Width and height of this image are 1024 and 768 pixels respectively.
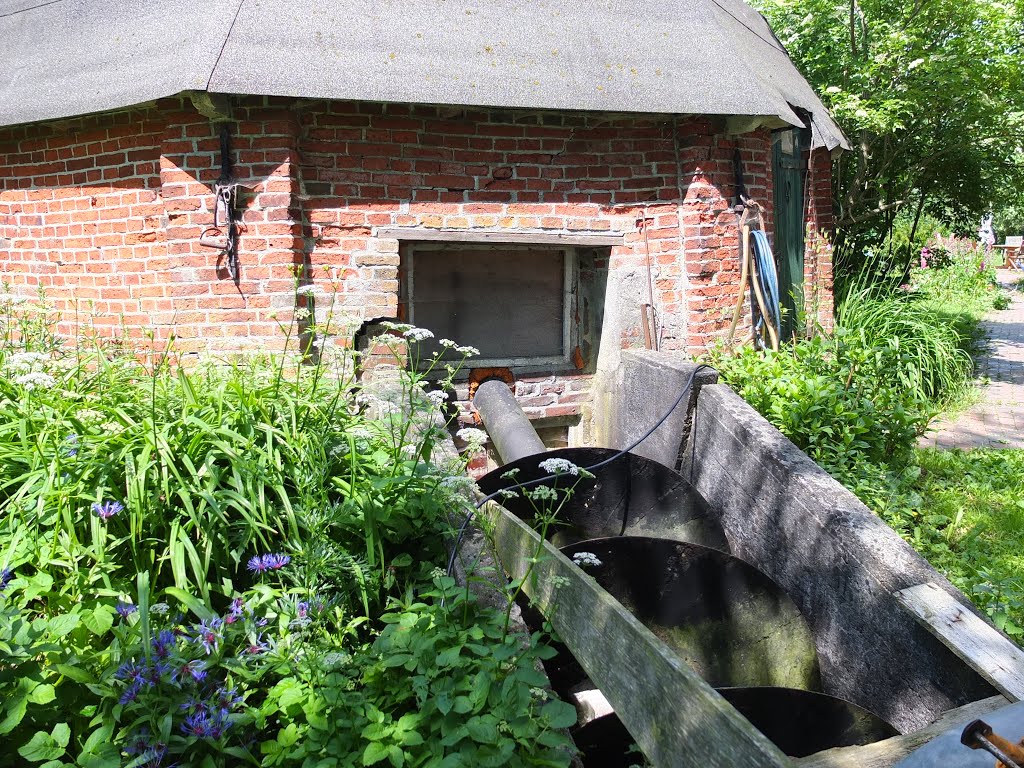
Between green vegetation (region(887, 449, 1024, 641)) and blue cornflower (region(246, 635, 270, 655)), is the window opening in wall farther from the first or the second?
blue cornflower (region(246, 635, 270, 655))

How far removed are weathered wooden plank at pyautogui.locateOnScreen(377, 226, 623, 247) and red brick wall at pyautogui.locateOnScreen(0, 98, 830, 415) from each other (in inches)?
1.5

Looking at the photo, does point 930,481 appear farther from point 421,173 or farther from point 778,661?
point 421,173

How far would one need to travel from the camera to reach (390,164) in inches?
201

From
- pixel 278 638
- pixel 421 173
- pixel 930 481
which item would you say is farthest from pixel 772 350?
pixel 278 638

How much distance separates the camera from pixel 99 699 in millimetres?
2076

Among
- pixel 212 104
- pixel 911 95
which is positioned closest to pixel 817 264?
pixel 911 95

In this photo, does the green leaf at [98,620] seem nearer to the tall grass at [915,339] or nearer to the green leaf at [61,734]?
the green leaf at [61,734]

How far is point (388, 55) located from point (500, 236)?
132 centimetres

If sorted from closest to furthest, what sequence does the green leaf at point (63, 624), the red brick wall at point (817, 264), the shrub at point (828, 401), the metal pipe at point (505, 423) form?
1. the green leaf at point (63, 624)
2. the metal pipe at point (505, 423)
3. the shrub at point (828, 401)
4. the red brick wall at point (817, 264)

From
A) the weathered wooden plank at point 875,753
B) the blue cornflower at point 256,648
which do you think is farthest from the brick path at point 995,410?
the blue cornflower at point 256,648

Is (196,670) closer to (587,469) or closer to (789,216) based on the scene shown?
(587,469)

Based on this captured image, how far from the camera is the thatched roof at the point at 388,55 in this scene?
4.60 metres

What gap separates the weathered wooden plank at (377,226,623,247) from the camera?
17.0 feet

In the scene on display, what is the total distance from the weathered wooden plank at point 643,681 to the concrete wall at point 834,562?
1054mm
